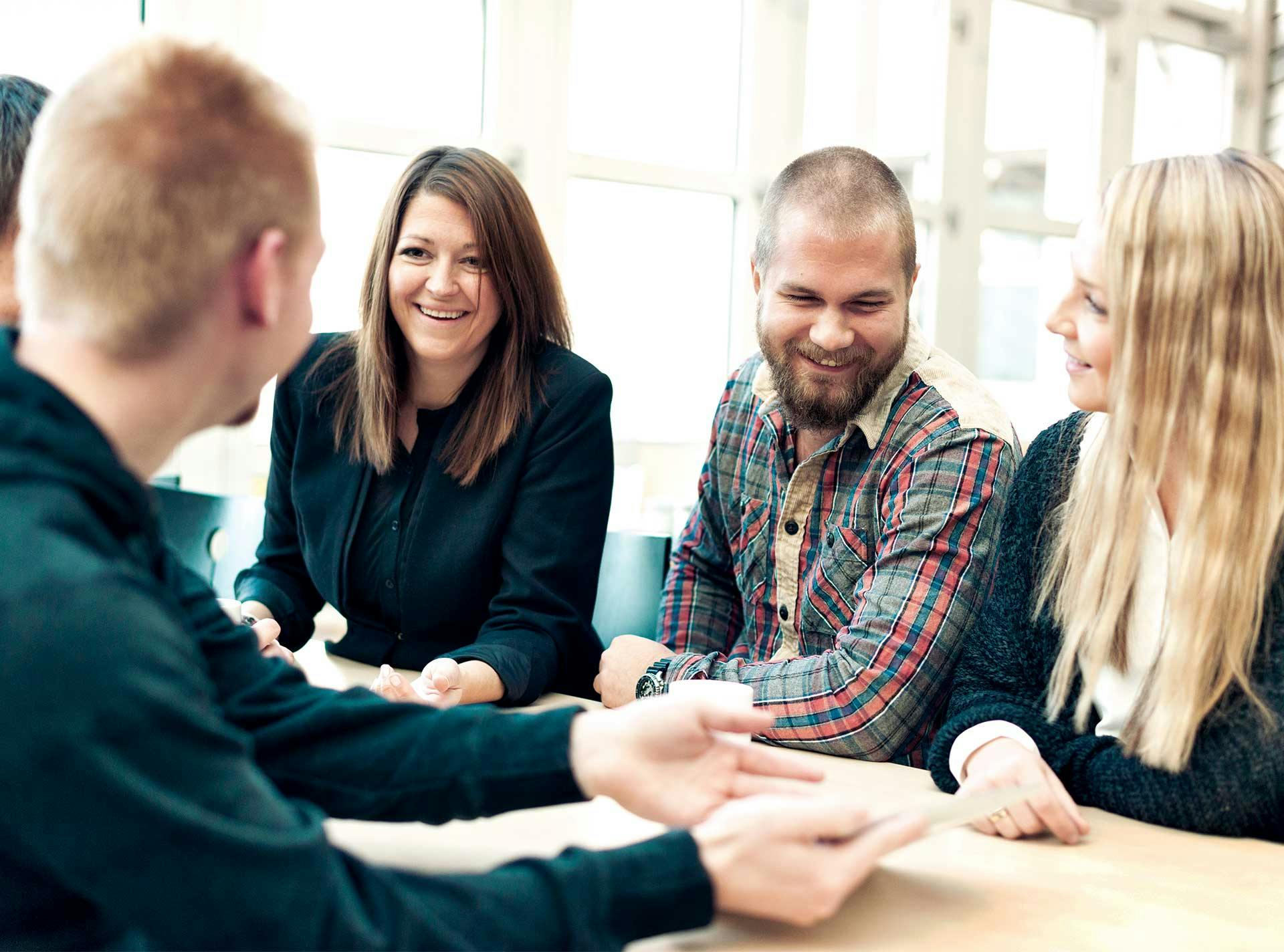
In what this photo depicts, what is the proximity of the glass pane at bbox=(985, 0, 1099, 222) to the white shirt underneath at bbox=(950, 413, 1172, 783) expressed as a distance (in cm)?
364

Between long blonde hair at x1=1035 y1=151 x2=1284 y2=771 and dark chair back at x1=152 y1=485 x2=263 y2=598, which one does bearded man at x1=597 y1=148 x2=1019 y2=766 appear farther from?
dark chair back at x1=152 y1=485 x2=263 y2=598

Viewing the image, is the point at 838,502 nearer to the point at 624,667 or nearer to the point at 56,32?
the point at 624,667

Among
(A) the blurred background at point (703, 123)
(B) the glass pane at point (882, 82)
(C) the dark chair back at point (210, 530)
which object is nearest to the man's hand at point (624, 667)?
(C) the dark chair back at point (210, 530)

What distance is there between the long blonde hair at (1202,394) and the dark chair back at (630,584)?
2.93 feet

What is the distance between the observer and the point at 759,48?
3.95 metres

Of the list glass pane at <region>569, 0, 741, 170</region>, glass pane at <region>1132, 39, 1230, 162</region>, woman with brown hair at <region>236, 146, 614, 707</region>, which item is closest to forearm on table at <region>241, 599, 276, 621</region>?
woman with brown hair at <region>236, 146, 614, 707</region>

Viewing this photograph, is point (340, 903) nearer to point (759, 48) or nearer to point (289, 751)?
point (289, 751)

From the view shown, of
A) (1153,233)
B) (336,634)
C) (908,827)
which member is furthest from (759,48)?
(908,827)

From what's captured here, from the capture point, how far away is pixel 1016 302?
195 inches

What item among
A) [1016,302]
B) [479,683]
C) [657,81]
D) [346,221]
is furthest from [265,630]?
[1016,302]

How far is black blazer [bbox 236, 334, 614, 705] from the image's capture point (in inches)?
76.3

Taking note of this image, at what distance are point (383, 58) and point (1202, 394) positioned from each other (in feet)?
8.33

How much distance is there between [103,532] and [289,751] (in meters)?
0.38

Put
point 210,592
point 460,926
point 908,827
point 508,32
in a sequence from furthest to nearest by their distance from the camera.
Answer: point 508,32, point 210,592, point 908,827, point 460,926
